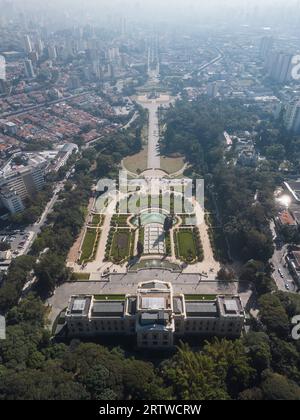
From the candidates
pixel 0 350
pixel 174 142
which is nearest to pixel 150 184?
pixel 174 142

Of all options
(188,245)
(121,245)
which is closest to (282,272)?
(188,245)

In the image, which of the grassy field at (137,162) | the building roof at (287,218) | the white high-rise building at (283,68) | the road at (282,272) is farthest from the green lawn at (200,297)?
the white high-rise building at (283,68)

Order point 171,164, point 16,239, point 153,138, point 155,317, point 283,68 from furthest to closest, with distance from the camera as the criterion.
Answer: point 283,68 → point 153,138 → point 171,164 → point 16,239 → point 155,317

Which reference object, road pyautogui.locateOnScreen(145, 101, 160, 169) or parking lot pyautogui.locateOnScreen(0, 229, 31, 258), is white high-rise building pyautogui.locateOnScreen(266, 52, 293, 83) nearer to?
road pyautogui.locateOnScreen(145, 101, 160, 169)

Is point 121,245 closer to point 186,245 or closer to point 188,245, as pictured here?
point 186,245

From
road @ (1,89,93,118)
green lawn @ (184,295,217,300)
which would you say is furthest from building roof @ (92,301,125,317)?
road @ (1,89,93,118)
